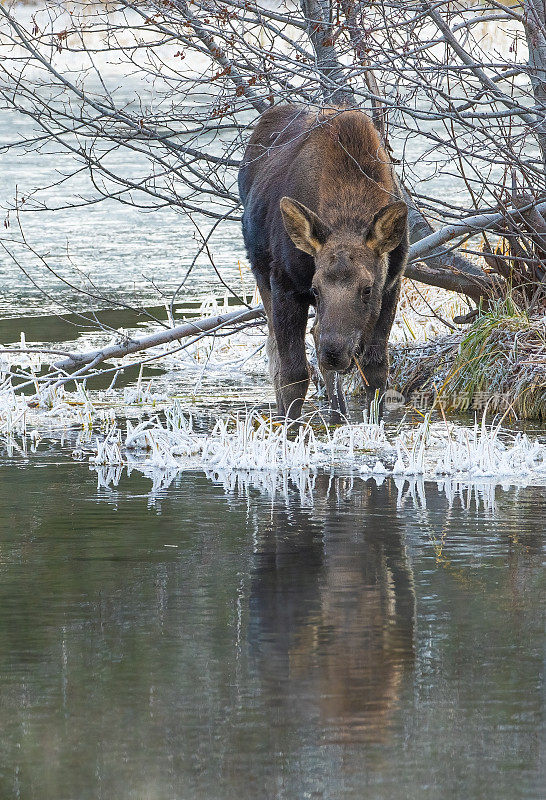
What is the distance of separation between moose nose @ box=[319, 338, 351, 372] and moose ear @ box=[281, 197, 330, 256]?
25.0 inches

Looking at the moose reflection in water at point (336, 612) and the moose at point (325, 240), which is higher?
the moose at point (325, 240)

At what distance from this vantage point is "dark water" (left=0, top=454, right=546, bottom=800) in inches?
152

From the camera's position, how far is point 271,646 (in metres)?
4.87

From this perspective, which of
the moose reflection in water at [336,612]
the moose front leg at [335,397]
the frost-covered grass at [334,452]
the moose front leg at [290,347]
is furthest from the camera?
the moose front leg at [335,397]

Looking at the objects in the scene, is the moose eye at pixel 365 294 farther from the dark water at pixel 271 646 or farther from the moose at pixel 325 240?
the dark water at pixel 271 646

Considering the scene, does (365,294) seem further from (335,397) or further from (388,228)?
(335,397)

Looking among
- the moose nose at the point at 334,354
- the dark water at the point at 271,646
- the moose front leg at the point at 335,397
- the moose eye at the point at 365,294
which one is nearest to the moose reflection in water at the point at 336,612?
the dark water at the point at 271,646

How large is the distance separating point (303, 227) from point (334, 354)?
A: 0.79 metres

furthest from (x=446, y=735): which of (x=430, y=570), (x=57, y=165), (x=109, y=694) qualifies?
(x=57, y=165)

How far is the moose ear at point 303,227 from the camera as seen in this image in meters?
7.98

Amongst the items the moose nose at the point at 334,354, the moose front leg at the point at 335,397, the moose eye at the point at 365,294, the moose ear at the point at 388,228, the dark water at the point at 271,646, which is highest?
the moose ear at the point at 388,228

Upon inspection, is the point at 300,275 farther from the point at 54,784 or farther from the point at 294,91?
the point at 54,784

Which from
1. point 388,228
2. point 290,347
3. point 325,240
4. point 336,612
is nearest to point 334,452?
point 290,347

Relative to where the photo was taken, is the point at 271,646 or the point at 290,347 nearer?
the point at 271,646
